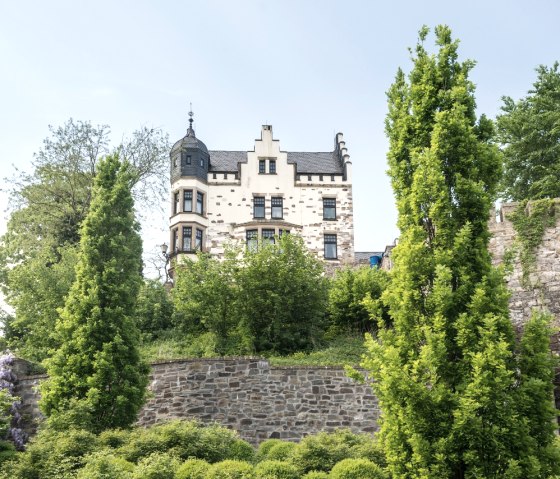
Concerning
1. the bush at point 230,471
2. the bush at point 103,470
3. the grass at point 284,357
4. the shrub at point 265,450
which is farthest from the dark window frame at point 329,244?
the bush at point 103,470

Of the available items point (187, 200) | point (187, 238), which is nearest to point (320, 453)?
point (187, 238)

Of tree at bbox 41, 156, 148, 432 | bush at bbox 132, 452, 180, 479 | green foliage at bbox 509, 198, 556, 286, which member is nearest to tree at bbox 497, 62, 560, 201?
green foliage at bbox 509, 198, 556, 286

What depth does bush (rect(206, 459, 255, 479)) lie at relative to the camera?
10.4 meters

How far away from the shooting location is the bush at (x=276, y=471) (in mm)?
10523

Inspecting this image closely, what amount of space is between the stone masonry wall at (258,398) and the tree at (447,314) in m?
7.33

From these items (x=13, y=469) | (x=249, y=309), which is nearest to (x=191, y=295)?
(x=249, y=309)

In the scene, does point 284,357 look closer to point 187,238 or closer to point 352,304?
point 352,304

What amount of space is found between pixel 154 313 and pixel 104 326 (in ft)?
25.3

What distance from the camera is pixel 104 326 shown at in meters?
15.6

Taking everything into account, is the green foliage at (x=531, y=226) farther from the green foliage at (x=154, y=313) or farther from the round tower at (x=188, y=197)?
the round tower at (x=188, y=197)

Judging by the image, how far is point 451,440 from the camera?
8555mm

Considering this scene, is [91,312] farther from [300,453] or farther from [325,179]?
[325,179]

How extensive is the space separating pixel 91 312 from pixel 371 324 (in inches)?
377

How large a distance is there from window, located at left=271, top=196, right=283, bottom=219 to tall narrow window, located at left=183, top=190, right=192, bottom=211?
440 centimetres
